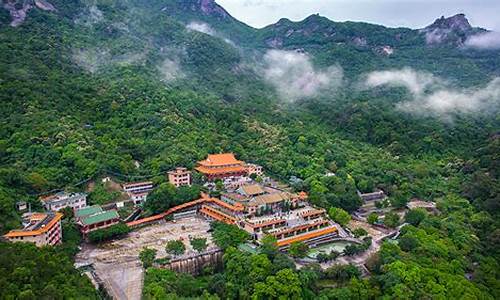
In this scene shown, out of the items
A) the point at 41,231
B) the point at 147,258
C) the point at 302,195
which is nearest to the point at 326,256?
the point at 302,195

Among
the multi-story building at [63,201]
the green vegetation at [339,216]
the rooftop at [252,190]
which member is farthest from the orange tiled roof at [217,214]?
the multi-story building at [63,201]

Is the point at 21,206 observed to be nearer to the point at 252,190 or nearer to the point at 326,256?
the point at 252,190

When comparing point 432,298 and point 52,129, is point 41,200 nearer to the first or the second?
point 52,129

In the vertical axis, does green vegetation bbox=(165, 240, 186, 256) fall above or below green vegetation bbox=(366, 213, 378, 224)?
above

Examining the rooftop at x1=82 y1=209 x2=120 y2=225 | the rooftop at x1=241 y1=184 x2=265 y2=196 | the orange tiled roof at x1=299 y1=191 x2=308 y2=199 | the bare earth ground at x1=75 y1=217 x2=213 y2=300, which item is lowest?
the bare earth ground at x1=75 y1=217 x2=213 y2=300

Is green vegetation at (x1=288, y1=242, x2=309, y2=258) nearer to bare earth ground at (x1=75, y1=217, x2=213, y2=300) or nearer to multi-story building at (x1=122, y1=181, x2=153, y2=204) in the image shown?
bare earth ground at (x1=75, y1=217, x2=213, y2=300)

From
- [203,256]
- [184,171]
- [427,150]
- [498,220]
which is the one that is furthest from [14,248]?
[427,150]

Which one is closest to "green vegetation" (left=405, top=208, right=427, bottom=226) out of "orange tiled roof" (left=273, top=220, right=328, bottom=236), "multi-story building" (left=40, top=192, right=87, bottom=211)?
"orange tiled roof" (left=273, top=220, right=328, bottom=236)
